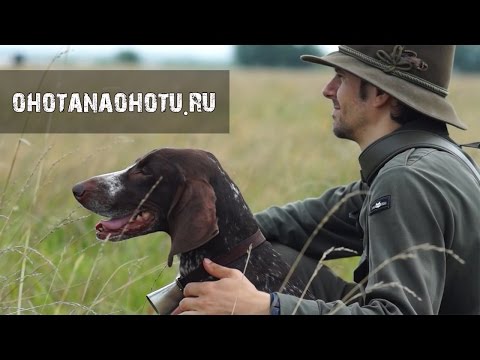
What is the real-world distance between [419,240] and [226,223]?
0.80m

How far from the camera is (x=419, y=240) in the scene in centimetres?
360

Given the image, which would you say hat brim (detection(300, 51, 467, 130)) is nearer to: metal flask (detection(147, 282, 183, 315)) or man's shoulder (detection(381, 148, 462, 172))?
man's shoulder (detection(381, 148, 462, 172))

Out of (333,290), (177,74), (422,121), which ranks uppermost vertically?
(177,74)

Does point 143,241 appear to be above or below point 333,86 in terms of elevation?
below

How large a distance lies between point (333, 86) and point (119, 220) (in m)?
1.17

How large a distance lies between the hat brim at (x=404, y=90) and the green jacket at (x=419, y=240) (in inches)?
8.7

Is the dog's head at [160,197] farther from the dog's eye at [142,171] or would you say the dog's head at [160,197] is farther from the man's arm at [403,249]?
the man's arm at [403,249]

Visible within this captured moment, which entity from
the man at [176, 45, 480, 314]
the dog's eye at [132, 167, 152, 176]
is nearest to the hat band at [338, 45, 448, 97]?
the man at [176, 45, 480, 314]

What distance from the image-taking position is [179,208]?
3.79 meters

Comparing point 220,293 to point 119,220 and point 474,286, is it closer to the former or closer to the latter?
point 119,220

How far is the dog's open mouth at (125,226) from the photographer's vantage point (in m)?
3.87

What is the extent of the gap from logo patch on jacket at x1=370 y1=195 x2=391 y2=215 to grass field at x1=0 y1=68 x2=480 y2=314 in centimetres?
101

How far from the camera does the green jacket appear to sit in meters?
3.47
